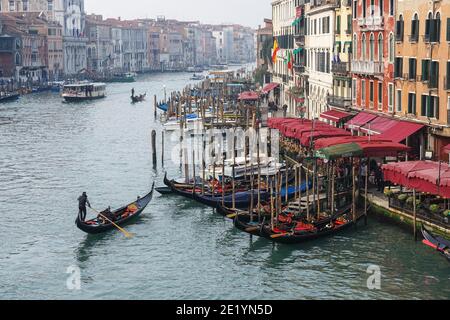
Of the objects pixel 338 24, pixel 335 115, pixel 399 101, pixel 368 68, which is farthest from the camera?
pixel 338 24

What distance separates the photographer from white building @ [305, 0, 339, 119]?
107 feet

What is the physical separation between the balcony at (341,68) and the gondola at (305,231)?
37.2ft

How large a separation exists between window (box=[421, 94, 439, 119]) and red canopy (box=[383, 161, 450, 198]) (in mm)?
3599

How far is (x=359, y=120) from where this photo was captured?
26.7m

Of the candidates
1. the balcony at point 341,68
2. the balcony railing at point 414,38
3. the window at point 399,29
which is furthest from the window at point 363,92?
the balcony railing at point 414,38

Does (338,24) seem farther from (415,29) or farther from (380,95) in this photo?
(415,29)

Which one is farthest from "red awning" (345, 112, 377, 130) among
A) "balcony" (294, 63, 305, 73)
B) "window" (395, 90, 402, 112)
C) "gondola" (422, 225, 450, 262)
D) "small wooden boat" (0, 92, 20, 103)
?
"small wooden boat" (0, 92, 20, 103)

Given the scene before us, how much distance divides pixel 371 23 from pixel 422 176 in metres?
10.2

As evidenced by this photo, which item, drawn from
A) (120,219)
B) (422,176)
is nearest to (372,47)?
(422,176)

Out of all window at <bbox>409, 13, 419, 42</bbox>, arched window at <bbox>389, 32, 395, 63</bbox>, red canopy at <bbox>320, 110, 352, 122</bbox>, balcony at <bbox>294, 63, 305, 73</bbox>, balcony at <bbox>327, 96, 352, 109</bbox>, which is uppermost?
window at <bbox>409, 13, 419, 42</bbox>

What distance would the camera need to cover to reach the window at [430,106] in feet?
72.1

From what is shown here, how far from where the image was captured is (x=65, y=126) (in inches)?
1786

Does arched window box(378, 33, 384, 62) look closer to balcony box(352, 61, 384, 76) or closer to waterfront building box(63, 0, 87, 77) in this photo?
balcony box(352, 61, 384, 76)
